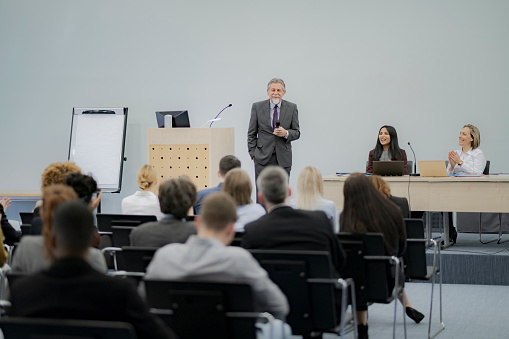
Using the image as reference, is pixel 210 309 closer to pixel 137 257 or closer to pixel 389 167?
pixel 137 257

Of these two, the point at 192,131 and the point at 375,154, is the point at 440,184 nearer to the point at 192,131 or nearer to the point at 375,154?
the point at 375,154

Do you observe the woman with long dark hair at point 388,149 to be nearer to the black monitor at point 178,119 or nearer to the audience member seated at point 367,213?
the black monitor at point 178,119

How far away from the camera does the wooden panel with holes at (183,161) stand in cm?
772

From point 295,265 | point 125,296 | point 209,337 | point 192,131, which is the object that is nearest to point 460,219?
point 192,131

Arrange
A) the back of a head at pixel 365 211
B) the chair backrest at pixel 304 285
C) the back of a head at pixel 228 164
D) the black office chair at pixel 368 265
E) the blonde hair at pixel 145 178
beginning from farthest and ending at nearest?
the blonde hair at pixel 145 178
the back of a head at pixel 228 164
the back of a head at pixel 365 211
the black office chair at pixel 368 265
the chair backrest at pixel 304 285

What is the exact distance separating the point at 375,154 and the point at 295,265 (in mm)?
4798

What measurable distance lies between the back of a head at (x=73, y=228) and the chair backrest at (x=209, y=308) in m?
0.49

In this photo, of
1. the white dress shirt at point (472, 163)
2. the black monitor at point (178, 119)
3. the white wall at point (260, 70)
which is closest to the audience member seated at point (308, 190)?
the white dress shirt at point (472, 163)

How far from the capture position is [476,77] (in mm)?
9094

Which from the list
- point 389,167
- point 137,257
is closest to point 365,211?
point 137,257

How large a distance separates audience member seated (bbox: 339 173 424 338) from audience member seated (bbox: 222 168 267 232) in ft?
1.82

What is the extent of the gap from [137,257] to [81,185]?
743 millimetres

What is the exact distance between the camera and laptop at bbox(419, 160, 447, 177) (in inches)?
283

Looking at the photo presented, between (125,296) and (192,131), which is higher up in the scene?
(192,131)
